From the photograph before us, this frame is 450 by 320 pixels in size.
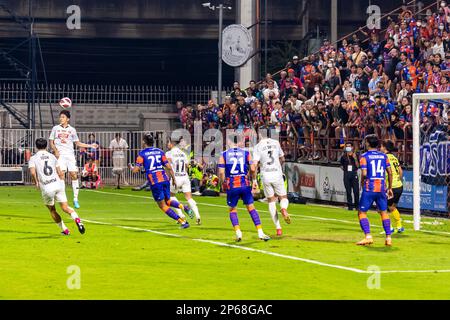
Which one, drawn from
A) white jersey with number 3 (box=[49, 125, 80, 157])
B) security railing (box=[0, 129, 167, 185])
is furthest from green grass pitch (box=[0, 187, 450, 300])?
security railing (box=[0, 129, 167, 185])

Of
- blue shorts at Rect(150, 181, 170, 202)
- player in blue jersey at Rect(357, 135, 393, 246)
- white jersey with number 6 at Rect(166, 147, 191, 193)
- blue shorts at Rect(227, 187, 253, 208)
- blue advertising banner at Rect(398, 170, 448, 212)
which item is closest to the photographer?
player in blue jersey at Rect(357, 135, 393, 246)

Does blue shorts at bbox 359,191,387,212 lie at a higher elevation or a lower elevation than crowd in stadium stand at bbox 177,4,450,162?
lower

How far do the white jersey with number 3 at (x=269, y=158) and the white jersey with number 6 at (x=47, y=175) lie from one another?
414cm

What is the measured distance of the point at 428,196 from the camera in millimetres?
30188

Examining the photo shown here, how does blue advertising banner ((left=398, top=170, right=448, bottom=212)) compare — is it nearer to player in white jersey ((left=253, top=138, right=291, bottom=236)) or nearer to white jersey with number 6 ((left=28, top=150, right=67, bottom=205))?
player in white jersey ((left=253, top=138, right=291, bottom=236))

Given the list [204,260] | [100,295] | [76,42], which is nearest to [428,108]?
[204,260]

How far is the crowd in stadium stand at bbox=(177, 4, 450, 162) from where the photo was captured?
31.9m

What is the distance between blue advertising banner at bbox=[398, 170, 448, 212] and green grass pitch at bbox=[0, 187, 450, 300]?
1393 mm

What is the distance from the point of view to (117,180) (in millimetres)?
46750

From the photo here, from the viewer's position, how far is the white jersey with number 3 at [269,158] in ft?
74.6

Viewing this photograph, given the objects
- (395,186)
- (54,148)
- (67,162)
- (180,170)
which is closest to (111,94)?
(67,162)

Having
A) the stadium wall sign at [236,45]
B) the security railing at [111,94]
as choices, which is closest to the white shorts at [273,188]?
the stadium wall sign at [236,45]

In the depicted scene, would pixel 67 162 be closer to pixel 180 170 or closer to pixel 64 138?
pixel 64 138

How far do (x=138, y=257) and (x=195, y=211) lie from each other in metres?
6.46
